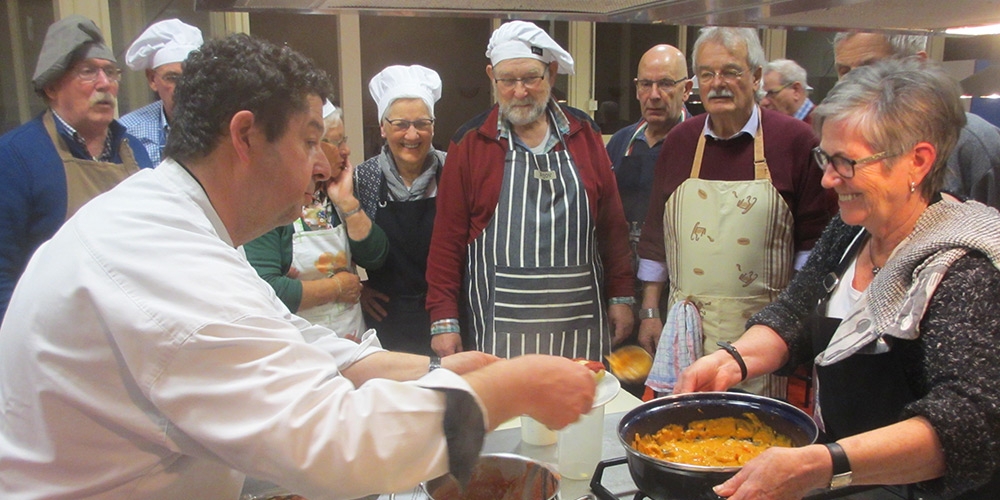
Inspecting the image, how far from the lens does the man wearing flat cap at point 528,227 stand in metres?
2.38

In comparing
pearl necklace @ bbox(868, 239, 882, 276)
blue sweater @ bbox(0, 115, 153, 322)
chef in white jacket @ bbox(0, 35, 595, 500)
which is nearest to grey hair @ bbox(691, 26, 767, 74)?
pearl necklace @ bbox(868, 239, 882, 276)

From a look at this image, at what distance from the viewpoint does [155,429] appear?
0.93 m

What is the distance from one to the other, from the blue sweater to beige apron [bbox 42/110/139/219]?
0.05ft

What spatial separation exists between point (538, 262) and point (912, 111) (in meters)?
1.24

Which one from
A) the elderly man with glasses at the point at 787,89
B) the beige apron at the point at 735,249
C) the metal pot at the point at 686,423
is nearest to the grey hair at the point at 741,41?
the beige apron at the point at 735,249

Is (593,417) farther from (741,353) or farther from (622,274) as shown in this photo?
(622,274)

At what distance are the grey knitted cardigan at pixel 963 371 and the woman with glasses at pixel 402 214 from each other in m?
1.67

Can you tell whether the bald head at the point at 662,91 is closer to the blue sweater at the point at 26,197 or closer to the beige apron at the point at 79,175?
the beige apron at the point at 79,175

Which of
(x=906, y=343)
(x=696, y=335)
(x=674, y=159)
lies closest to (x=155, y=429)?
(x=906, y=343)

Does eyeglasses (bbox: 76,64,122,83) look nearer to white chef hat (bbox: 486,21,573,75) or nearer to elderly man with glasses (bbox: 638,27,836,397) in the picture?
white chef hat (bbox: 486,21,573,75)

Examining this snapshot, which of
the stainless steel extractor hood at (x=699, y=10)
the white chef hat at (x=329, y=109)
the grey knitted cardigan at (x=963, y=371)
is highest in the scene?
the stainless steel extractor hood at (x=699, y=10)

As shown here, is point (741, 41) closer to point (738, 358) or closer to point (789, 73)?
point (738, 358)

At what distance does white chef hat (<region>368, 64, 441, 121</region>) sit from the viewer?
261cm

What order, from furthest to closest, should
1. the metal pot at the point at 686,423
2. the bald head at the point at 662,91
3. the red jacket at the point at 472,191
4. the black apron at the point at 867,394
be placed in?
the bald head at the point at 662,91 < the red jacket at the point at 472,191 < the black apron at the point at 867,394 < the metal pot at the point at 686,423
